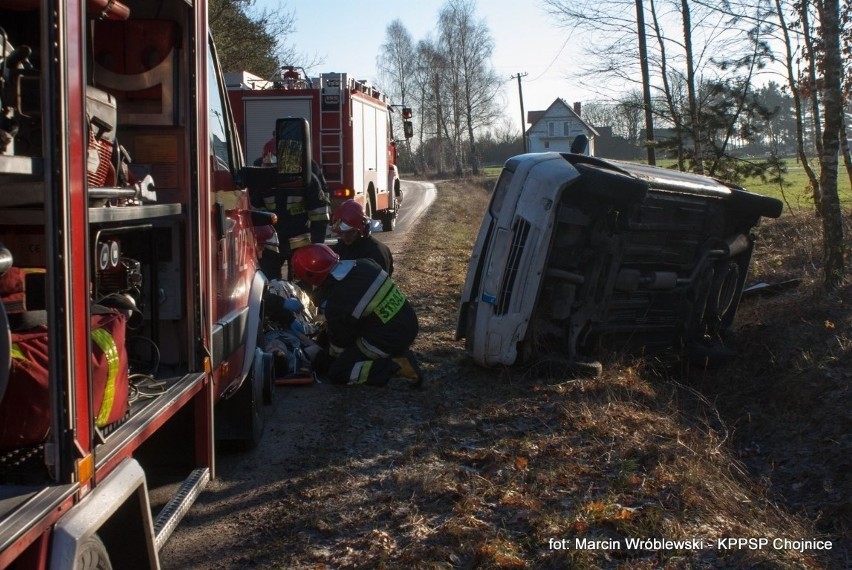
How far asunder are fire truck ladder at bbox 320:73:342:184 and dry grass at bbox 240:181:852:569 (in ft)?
25.7

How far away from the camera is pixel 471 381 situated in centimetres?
702

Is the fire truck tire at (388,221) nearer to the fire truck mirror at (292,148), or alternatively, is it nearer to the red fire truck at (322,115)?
the red fire truck at (322,115)

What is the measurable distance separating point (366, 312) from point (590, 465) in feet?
7.89

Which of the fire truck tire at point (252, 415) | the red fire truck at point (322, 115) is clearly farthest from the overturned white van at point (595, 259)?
the red fire truck at point (322, 115)

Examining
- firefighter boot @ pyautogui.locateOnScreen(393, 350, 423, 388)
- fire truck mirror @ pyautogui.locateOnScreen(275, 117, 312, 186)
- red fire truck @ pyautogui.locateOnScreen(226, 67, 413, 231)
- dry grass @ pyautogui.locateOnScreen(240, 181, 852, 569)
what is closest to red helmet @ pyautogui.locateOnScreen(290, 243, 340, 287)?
firefighter boot @ pyautogui.locateOnScreen(393, 350, 423, 388)

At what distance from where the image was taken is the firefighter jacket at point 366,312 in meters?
6.89

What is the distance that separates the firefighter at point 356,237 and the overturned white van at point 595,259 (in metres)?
1.80

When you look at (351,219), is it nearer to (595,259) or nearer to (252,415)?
(595,259)

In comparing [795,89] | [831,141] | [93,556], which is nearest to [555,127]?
[795,89]

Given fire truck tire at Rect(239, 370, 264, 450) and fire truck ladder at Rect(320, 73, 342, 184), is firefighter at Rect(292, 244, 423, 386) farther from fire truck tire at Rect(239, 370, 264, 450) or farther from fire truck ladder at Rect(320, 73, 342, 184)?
fire truck ladder at Rect(320, 73, 342, 184)

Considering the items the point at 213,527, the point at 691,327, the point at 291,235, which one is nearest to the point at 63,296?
the point at 213,527

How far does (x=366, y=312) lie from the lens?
689 cm

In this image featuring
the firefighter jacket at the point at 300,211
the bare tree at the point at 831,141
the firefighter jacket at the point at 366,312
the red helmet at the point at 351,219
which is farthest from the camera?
the firefighter jacket at the point at 300,211

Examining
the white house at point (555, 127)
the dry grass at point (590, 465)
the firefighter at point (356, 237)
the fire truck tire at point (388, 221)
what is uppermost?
the white house at point (555, 127)
